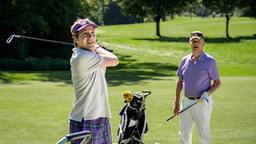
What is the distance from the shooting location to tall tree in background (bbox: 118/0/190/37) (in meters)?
68.3

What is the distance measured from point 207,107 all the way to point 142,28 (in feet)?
239

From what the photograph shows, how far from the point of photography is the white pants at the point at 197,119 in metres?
7.97

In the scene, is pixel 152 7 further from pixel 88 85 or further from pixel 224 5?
pixel 88 85

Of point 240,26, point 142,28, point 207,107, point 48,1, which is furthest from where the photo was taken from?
point 142,28

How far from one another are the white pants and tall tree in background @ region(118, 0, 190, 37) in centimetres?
5948

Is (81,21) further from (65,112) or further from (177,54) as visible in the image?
(177,54)

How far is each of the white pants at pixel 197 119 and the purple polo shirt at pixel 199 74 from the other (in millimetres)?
159

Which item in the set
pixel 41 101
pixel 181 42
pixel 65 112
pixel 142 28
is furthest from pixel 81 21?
pixel 142 28

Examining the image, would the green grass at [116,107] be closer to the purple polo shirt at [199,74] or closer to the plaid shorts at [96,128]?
the purple polo shirt at [199,74]

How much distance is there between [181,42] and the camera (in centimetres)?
5347

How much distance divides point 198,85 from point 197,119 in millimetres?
512

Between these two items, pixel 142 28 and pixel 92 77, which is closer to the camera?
pixel 92 77

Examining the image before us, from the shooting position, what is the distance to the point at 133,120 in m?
8.03

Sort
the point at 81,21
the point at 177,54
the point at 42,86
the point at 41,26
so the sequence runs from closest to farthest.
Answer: the point at 81,21
the point at 42,86
the point at 41,26
the point at 177,54
